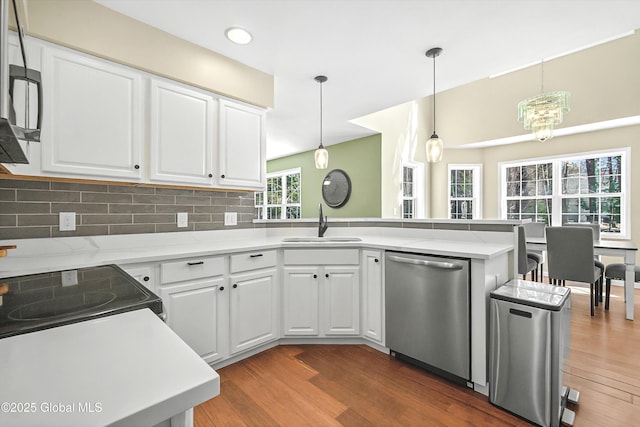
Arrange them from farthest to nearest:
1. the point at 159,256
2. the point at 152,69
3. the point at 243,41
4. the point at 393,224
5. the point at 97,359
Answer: the point at 393,224
the point at 243,41
the point at 152,69
the point at 159,256
the point at 97,359

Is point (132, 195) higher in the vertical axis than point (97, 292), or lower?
higher

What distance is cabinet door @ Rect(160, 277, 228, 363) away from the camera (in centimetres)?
188

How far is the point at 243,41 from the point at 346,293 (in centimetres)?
221

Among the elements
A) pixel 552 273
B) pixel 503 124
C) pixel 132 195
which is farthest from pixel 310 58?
pixel 503 124

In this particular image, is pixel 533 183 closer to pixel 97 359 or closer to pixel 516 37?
pixel 516 37

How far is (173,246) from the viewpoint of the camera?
2.26 meters

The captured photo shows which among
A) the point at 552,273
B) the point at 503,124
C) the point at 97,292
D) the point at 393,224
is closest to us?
the point at 97,292

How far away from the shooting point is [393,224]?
295cm

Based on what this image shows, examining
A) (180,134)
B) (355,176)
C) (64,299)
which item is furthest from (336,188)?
(64,299)

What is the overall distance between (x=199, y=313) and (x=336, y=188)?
392cm

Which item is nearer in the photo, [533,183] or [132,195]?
[132,195]

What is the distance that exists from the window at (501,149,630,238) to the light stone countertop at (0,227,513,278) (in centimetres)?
399

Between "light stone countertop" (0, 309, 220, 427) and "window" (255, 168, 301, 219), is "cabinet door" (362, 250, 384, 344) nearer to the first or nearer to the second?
"light stone countertop" (0, 309, 220, 427)

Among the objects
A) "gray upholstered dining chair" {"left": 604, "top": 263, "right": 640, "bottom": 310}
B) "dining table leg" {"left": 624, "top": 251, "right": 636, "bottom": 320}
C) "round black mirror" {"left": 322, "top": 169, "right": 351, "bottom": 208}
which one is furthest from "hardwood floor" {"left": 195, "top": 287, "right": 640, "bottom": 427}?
"round black mirror" {"left": 322, "top": 169, "right": 351, "bottom": 208}
